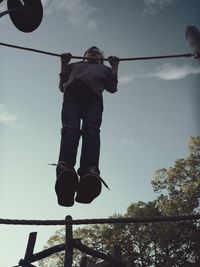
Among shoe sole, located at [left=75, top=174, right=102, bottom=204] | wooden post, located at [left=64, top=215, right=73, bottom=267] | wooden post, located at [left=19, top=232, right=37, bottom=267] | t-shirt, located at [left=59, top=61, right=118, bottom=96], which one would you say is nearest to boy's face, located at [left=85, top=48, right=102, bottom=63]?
t-shirt, located at [left=59, top=61, right=118, bottom=96]

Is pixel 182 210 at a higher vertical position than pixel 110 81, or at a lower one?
higher

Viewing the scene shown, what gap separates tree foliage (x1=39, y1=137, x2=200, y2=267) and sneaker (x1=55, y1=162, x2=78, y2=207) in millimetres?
14478

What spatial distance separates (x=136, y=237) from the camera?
24.5m

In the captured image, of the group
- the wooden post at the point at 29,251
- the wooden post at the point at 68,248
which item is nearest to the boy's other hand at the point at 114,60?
the wooden post at the point at 68,248

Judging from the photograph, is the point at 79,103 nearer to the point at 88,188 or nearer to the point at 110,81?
the point at 110,81

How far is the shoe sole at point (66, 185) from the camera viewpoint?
2.98 meters

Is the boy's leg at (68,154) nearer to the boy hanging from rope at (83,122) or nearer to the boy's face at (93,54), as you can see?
the boy hanging from rope at (83,122)

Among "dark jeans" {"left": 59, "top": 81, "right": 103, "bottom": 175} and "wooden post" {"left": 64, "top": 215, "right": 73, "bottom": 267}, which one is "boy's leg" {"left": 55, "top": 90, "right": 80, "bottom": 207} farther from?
"wooden post" {"left": 64, "top": 215, "right": 73, "bottom": 267}

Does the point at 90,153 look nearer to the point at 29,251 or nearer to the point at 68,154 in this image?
the point at 68,154

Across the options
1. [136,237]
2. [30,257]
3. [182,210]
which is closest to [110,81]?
[30,257]

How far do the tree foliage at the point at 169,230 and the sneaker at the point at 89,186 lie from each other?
47.2 ft

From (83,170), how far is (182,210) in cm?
1695

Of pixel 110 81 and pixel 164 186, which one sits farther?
pixel 164 186

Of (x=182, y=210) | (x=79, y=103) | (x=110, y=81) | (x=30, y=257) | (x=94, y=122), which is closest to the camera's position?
(x=94, y=122)
